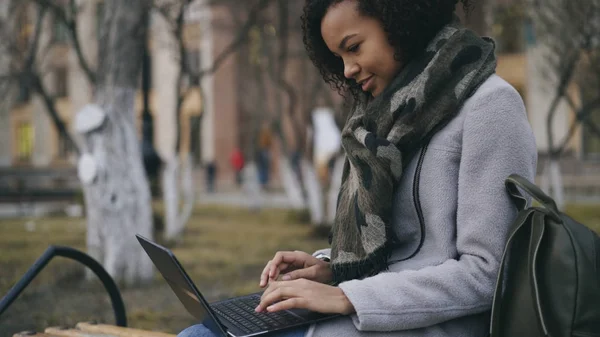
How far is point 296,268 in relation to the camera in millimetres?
→ 2436

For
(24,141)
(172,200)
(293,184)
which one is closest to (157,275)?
(172,200)

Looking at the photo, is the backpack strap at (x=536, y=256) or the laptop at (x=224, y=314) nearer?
the backpack strap at (x=536, y=256)

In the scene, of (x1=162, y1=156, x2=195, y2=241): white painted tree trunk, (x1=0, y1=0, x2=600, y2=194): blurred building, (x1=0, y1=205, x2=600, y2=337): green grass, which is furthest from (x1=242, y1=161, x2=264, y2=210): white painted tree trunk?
(x1=162, y1=156, x2=195, y2=241): white painted tree trunk

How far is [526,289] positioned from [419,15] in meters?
0.75

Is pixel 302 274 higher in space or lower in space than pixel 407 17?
lower

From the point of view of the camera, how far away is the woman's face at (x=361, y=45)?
2104 mm

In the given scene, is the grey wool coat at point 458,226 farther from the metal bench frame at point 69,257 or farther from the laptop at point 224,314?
the metal bench frame at point 69,257

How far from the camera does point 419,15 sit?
208 cm

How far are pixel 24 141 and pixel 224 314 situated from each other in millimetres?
41911

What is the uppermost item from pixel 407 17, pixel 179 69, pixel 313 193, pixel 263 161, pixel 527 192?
pixel 407 17

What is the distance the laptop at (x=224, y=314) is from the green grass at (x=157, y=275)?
143cm

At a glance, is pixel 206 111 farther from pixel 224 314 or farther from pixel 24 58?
pixel 224 314

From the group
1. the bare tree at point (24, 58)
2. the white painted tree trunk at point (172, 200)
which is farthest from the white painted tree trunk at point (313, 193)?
the bare tree at point (24, 58)

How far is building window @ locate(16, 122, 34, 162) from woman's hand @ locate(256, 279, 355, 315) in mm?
40716
